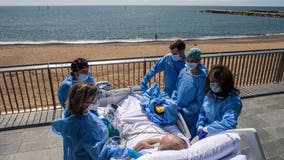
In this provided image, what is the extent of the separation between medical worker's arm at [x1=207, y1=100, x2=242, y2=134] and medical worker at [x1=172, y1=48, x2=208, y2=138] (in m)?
0.63

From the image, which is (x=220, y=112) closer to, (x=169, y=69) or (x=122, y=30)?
(x=169, y=69)

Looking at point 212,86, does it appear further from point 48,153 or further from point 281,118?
point 281,118

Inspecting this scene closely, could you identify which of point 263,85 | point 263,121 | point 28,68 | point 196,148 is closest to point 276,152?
point 263,121

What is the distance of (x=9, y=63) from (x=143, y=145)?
505 inches

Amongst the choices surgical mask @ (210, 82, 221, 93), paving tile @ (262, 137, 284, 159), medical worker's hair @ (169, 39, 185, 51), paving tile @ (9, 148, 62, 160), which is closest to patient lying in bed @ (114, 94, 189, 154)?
surgical mask @ (210, 82, 221, 93)

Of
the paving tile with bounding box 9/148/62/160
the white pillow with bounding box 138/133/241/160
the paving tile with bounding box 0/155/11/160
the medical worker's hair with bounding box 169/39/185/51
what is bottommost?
the paving tile with bounding box 9/148/62/160

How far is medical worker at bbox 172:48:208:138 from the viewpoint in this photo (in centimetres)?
322

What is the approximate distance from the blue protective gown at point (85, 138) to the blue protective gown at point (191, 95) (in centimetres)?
139

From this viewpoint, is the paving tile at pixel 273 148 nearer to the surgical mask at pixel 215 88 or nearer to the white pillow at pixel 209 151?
the surgical mask at pixel 215 88

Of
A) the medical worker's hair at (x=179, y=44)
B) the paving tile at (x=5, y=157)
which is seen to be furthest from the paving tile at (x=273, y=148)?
the paving tile at (x=5, y=157)

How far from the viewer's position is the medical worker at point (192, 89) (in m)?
3.22

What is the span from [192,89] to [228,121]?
80cm

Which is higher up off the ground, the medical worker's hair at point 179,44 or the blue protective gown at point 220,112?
the medical worker's hair at point 179,44

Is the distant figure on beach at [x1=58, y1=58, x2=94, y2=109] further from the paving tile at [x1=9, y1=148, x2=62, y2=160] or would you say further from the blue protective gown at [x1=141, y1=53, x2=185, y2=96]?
the blue protective gown at [x1=141, y1=53, x2=185, y2=96]
